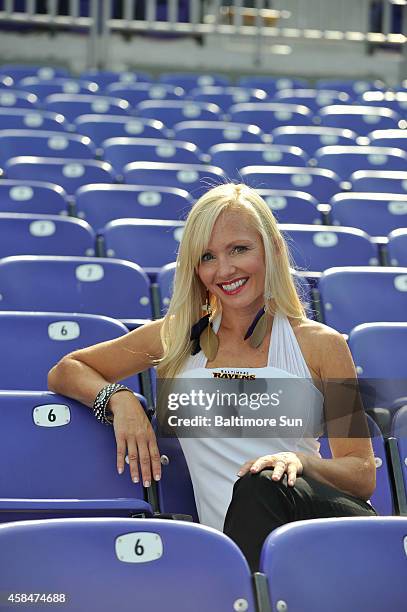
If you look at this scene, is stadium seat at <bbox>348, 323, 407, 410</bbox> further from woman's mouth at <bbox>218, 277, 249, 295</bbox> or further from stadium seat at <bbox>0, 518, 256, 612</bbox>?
stadium seat at <bbox>0, 518, 256, 612</bbox>

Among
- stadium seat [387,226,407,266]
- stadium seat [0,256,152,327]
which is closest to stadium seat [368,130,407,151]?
stadium seat [387,226,407,266]

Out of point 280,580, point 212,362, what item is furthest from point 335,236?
point 280,580

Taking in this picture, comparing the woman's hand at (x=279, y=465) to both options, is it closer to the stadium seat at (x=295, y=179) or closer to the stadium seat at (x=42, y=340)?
the stadium seat at (x=42, y=340)

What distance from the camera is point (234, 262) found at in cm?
284

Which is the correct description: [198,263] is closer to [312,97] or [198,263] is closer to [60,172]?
[60,172]

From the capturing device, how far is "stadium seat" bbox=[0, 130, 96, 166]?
244 inches

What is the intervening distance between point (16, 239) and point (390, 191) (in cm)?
225

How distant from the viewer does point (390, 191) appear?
233 inches

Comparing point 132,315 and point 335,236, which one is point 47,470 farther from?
point 335,236

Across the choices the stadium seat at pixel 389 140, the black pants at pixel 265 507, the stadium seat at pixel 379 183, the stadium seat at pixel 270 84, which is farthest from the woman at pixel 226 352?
the stadium seat at pixel 270 84

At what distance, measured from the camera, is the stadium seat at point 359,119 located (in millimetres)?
7957

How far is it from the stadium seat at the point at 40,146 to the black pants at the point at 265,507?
4031mm

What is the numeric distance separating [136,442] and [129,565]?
649mm

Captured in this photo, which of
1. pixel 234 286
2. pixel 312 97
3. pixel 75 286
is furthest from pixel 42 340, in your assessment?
pixel 312 97
